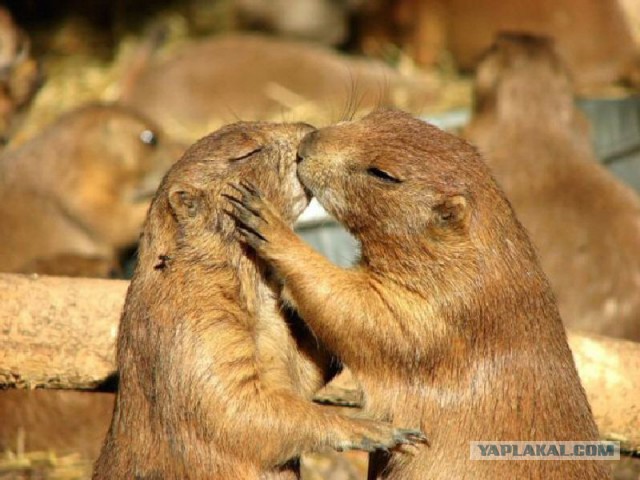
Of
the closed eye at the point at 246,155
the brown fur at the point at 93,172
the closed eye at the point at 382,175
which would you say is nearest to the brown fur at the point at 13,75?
the brown fur at the point at 93,172

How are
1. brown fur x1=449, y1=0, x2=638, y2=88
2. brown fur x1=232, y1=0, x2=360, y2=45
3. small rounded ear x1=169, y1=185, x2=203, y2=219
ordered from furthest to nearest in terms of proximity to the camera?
1. brown fur x1=232, y1=0, x2=360, y2=45
2. brown fur x1=449, y1=0, x2=638, y2=88
3. small rounded ear x1=169, y1=185, x2=203, y2=219

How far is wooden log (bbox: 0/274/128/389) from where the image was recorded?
5.19 m

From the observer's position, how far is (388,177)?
4328 millimetres

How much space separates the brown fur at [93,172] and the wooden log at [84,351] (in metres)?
3.29

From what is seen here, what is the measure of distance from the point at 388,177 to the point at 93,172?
4.98 m

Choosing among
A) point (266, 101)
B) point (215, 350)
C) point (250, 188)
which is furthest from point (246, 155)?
point (266, 101)

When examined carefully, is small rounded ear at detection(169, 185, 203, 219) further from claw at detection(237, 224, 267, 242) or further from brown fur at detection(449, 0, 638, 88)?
brown fur at detection(449, 0, 638, 88)

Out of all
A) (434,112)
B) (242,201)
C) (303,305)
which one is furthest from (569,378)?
(434,112)

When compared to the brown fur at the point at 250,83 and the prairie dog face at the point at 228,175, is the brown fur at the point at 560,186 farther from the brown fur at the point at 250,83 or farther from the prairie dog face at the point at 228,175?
the prairie dog face at the point at 228,175

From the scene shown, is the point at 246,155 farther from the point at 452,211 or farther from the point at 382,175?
the point at 452,211

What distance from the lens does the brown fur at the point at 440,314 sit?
4.23 meters

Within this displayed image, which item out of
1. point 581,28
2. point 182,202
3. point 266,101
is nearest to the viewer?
point 182,202

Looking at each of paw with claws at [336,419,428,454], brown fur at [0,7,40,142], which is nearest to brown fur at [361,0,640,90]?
brown fur at [0,7,40,142]

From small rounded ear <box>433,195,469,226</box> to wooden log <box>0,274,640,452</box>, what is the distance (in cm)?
122
